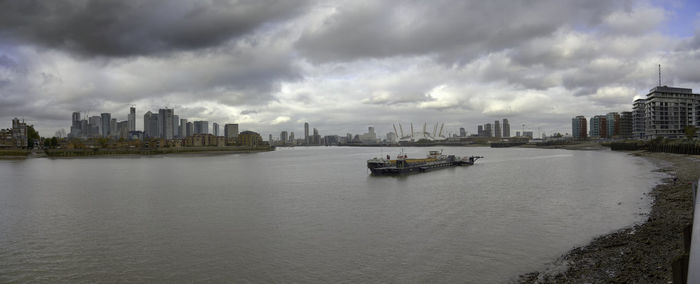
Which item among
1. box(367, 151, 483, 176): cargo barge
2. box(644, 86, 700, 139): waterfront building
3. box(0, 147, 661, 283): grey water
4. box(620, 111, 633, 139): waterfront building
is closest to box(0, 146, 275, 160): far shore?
box(0, 147, 661, 283): grey water

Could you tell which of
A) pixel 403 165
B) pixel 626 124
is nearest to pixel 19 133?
pixel 403 165

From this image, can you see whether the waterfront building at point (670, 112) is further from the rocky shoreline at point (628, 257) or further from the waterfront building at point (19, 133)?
the waterfront building at point (19, 133)

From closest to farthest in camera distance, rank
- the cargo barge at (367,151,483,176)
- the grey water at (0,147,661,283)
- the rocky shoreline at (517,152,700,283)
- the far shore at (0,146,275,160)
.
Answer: the rocky shoreline at (517,152,700,283) < the grey water at (0,147,661,283) < the cargo barge at (367,151,483,176) < the far shore at (0,146,275,160)

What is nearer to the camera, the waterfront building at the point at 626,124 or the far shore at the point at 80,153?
the far shore at the point at 80,153

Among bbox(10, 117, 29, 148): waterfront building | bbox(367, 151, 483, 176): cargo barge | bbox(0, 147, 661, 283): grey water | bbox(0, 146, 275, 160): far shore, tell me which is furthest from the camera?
bbox(10, 117, 29, 148): waterfront building

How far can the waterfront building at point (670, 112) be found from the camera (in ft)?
413

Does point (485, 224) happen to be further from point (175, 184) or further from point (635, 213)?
point (175, 184)

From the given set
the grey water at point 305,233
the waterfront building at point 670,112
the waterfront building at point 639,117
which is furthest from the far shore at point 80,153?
the waterfront building at point 639,117

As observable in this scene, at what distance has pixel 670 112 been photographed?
12719 cm

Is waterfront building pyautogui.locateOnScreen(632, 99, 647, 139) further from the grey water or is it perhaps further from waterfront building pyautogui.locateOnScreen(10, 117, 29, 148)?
waterfront building pyautogui.locateOnScreen(10, 117, 29, 148)

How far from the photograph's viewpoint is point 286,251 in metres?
16.9

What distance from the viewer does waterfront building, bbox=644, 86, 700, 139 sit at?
12600 centimetres

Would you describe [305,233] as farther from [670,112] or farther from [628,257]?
[670,112]

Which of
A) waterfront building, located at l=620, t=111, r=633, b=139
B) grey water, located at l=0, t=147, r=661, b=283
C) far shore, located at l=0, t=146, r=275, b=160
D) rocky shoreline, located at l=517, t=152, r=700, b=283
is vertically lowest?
grey water, located at l=0, t=147, r=661, b=283
